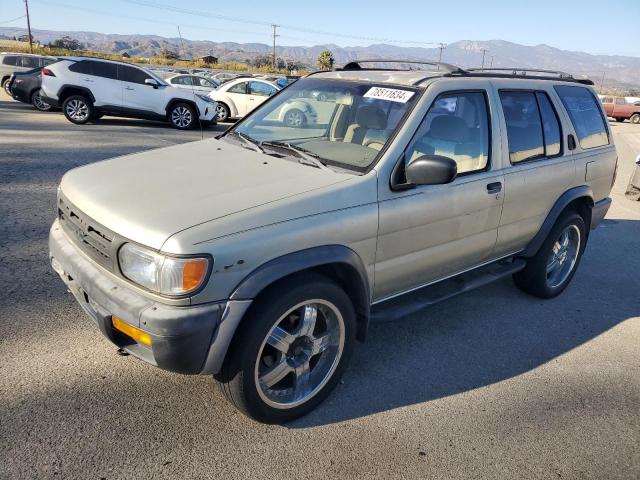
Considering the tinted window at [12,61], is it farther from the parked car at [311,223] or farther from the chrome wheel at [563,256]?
the chrome wheel at [563,256]

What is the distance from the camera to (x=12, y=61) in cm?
1894

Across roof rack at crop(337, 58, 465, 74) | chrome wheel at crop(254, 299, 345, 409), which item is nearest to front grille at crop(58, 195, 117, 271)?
chrome wheel at crop(254, 299, 345, 409)

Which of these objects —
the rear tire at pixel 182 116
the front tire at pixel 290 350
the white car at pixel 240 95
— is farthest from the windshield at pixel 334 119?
the white car at pixel 240 95

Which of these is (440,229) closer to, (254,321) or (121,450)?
(254,321)

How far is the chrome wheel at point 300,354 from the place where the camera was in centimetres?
271

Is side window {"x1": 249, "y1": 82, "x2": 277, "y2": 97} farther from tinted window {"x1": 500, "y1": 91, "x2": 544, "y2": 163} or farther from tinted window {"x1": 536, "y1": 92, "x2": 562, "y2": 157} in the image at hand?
tinted window {"x1": 500, "y1": 91, "x2": 544, "y2": 163}

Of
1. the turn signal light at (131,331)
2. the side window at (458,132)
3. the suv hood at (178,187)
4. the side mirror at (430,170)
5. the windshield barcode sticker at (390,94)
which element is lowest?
the turn signal light at (131,331)

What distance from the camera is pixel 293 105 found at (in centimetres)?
388

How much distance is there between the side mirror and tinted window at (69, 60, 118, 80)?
1225 centimetres

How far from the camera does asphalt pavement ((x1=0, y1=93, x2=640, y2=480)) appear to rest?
249 cm

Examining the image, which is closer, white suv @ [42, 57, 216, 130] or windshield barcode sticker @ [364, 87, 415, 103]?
windshield barcode sticker @ [364, 87, 415, 103]

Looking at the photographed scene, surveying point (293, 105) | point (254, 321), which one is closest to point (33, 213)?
point (293, 105)

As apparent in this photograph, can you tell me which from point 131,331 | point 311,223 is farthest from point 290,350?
point 131,331

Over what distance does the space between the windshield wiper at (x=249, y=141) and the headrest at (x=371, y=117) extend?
28.3 inches
